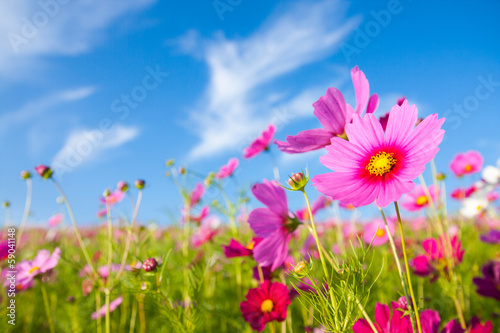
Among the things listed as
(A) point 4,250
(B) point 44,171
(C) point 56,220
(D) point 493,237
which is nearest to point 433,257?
(D) point 493,237

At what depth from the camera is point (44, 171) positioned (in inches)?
51.1

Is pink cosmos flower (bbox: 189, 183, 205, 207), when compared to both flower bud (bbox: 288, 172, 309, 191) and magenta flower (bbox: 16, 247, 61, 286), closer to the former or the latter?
magenta flower (bbox: 16, 247, 61, 286)

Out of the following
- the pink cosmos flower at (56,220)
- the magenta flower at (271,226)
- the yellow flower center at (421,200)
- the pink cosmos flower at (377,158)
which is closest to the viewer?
the pink cosmos flower at (377,158)

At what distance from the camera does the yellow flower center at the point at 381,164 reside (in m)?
0.63

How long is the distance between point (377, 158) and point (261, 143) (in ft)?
3.76

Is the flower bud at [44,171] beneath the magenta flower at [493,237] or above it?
above

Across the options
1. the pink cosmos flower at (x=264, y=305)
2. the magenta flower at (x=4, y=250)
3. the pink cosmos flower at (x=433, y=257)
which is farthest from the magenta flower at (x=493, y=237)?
the magenta flower at (x=4, y=250)

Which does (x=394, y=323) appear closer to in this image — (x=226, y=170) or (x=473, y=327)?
(x=473, y=327)

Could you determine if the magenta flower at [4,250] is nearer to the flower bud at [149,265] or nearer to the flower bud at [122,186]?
the flower bud at [122,186]

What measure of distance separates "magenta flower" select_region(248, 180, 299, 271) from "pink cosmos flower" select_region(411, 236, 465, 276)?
67 centimetres

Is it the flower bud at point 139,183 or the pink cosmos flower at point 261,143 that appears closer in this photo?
the flower bud at point 139,183

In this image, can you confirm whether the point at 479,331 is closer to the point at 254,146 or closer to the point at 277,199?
the point at 277,199

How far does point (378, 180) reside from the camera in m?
0.63

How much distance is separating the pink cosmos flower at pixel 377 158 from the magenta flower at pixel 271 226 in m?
0.25
